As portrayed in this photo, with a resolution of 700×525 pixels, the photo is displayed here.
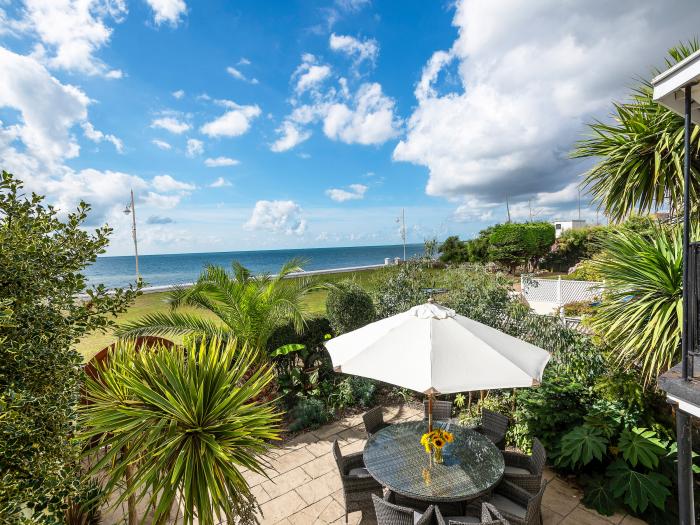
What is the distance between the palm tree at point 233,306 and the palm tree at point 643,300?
5255 mm

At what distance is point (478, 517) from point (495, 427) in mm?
1553

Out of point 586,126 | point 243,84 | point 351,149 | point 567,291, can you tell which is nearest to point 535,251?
point 567,291

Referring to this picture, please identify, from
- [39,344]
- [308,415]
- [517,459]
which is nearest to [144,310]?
[308,415]

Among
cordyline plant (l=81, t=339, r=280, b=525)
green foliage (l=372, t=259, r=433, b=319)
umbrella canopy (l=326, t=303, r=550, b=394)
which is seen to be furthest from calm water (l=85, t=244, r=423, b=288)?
cordyline plant (l=81, t=339, r=280, b=525)

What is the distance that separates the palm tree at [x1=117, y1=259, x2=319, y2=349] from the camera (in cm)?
650

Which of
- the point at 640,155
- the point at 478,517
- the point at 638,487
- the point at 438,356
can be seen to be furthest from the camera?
the point at 640,155

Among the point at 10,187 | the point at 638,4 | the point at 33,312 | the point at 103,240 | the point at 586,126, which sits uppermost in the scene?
the point at 638,4

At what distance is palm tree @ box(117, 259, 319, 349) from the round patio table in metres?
3.13

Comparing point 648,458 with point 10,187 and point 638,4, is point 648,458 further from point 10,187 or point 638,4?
point 10,187

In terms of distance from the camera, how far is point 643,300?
421cm

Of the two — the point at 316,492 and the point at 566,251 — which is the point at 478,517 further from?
the point at 566,251

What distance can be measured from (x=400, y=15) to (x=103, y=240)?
8.94m

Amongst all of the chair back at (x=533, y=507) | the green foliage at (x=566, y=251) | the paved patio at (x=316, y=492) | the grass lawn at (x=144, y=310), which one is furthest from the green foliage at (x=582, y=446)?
the green foliage at (x=566, y=251)

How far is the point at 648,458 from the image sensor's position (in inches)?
163
